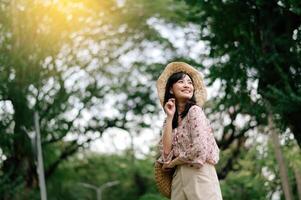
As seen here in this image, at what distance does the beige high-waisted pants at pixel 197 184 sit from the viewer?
3484 mm

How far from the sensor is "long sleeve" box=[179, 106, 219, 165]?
3.49m

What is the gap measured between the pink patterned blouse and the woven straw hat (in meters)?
0.19

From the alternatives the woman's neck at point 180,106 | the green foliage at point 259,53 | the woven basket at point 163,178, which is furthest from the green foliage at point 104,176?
the woman's neck at point 180,106

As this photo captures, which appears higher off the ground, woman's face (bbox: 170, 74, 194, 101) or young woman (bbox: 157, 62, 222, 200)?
woman's face (bbox: 170, 74, 194, 101)

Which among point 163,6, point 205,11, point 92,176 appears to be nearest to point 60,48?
point 163,6

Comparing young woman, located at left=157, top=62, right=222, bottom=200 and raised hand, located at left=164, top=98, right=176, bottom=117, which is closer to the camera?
young woman, located at left=157, top=62, right=222, bottom=200

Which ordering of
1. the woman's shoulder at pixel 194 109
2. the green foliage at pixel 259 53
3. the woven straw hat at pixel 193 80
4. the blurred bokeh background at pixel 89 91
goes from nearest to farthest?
1. the woman's shoulder at pixel 194 109
2. the woven straw hat at pixel 193 80
3. the green foliage at pixel 259 53
4. the blurred bokeh background at pixel 89 91

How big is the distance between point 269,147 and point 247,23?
12052 mm

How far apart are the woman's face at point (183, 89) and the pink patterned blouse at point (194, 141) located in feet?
0.43

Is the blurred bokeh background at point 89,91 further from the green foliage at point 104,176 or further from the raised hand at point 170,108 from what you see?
the raised hand at point 170,108

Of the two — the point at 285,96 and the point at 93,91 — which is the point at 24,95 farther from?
the point at 285,96

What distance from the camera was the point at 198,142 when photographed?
3512 mm

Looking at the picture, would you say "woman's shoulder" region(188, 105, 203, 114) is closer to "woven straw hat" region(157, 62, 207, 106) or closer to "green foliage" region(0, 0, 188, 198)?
"woven straw hat" region(157, 62, 207, 106)

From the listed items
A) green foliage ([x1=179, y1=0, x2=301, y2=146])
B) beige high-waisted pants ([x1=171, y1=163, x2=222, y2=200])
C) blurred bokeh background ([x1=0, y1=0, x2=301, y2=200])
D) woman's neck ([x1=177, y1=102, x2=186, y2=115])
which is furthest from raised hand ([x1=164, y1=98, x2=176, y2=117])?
blurred bokeh background ([x1=0, y1=0, x2=301, y2=200])
